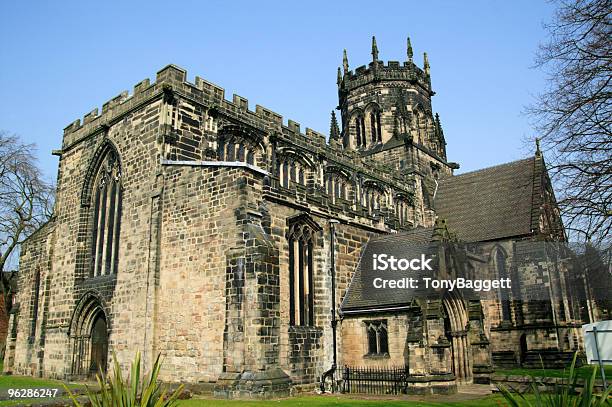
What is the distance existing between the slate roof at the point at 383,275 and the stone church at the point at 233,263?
120mm

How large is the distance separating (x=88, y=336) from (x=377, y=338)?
37.3 ft

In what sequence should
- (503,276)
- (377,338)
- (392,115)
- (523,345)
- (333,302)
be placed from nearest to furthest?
(377,338), (333,302), (523,345), (503,276), (392,115)

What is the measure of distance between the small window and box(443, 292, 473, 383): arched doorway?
2.65m

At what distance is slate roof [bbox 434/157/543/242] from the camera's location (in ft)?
88.2

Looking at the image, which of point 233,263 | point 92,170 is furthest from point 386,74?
point 233,263

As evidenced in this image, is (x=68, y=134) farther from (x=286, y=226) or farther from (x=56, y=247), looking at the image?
(x=286, y=226)

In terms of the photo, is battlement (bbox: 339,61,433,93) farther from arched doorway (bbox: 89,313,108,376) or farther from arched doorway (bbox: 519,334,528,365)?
arched doorway (bbox: 89,313,108,376)

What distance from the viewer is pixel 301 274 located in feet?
65.4

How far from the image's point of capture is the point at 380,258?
2230 centimetres

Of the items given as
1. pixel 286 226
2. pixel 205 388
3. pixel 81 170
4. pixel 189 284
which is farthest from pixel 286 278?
pixel 81 170

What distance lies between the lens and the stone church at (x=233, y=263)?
15.5 meters

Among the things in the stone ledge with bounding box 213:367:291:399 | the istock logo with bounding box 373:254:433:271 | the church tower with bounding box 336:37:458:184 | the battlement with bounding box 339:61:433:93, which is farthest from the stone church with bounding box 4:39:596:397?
the battlement with bounding box 339:61:433:93

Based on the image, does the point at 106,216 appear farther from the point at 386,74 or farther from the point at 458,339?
the point at 386,74

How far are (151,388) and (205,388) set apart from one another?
916 cm
